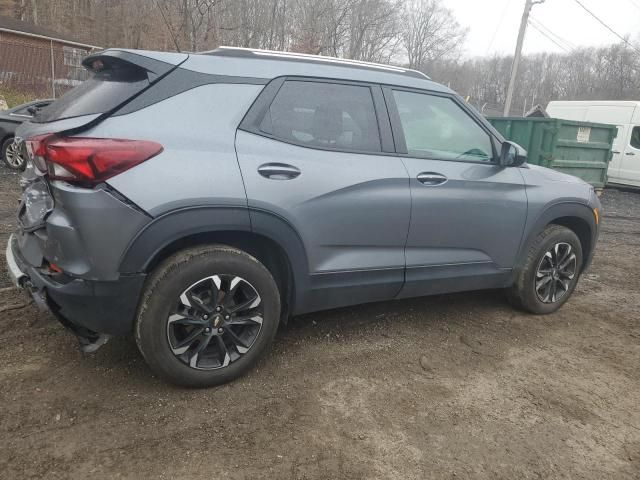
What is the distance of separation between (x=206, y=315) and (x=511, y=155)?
2466 mm

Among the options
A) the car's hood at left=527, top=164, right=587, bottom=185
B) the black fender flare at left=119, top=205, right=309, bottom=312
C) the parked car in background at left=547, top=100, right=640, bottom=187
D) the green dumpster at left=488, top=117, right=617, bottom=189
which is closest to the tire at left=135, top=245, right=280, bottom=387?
the black fender flare at left=119, top=205, right=309, bottom=312

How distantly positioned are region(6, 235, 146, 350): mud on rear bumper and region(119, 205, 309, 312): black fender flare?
97 millimetres

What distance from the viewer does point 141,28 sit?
25.9 metres

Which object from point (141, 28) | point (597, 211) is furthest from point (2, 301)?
point (141, 28)

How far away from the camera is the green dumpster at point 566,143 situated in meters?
9.68

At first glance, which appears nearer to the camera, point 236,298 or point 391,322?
point 236,298

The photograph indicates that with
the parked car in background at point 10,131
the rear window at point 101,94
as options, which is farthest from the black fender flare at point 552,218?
the parked car in background at point 10,131

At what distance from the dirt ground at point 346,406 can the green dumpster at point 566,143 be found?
6581 mm

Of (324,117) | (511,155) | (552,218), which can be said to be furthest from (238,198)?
(552,218)

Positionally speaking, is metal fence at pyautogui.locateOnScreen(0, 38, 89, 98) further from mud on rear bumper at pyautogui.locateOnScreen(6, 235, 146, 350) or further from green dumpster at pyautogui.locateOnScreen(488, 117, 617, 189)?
mud on rear bumper at pyautogui.locateOnScreen(6, 235, 146, 350)

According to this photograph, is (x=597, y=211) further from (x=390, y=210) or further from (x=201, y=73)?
(x=201, y=73)

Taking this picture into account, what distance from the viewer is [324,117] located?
3035mm

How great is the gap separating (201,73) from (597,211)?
135 inches

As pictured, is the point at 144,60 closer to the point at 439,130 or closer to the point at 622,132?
the point at 439,130
